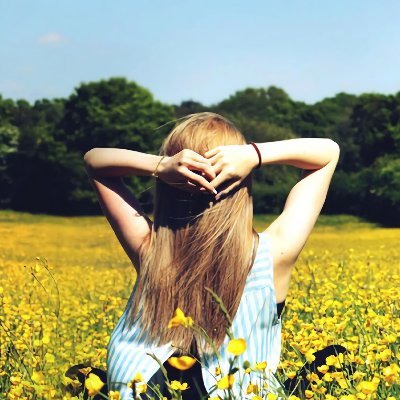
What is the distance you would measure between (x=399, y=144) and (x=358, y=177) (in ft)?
50.9

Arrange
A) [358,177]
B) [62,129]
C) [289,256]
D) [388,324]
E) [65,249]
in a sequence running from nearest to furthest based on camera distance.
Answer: [289,256], [388,324], [65,249], [358,177], [62,129]

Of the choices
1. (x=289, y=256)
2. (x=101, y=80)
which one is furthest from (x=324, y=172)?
(x=101, y=80)

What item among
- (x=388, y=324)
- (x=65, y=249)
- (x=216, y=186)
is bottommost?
(x=65, y=249)

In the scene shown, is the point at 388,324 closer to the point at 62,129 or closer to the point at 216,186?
the point at 216,186

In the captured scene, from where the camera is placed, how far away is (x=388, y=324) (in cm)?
304

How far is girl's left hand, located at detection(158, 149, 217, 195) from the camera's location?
227 cm

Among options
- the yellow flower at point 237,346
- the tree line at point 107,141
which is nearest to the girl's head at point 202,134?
the yellow flower at point 237,346

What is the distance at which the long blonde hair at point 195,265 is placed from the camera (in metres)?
2.29

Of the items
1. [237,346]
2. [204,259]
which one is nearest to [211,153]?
[204,259]

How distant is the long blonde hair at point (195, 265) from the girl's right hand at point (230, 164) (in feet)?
0.11

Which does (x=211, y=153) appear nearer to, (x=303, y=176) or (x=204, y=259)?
(x=204, y=259)

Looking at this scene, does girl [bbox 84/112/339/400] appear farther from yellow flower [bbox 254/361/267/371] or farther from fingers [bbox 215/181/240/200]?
yellow flower [bbox 254/361/267/371]

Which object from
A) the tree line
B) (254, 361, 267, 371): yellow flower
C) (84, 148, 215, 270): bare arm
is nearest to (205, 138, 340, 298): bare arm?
(84, 148, 215, 270): bare arm

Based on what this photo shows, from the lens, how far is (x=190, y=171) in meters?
2.27
